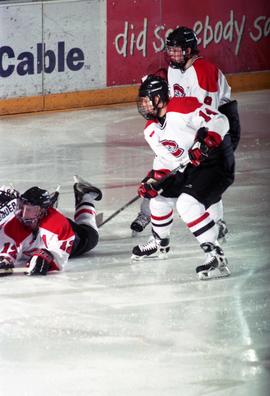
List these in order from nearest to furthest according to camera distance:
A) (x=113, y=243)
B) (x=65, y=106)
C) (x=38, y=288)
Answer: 1. (x=38, y=288)
2. (x=113, y=243)
3. (x=65, y=106)

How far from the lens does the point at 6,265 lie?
6.24m

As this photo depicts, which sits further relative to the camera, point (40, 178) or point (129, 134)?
point (129, 134)

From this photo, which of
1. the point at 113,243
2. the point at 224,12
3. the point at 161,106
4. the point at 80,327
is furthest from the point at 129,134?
the point at 80,327

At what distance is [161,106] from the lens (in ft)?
20.5

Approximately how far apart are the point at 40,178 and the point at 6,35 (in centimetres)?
198

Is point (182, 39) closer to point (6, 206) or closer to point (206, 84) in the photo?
point (206, 84)

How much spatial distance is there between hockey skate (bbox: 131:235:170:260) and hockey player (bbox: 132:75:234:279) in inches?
8.1

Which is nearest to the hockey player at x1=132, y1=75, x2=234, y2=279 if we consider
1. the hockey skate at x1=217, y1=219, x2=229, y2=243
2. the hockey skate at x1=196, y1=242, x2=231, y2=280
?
the hockey skate at x1=196, y1=242, x2=231, y2=280

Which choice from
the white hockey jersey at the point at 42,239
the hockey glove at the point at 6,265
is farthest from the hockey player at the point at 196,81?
the hockey glove at the point at 6,265

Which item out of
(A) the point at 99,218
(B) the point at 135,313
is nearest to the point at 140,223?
(A) the point at 99,218

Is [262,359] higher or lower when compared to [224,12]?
higher

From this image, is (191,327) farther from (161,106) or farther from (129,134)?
(129,134)

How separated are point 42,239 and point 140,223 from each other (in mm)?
844

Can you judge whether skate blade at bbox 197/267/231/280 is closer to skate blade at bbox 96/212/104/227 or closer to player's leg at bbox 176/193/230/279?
player's leg at bbox 176/193/230/279
